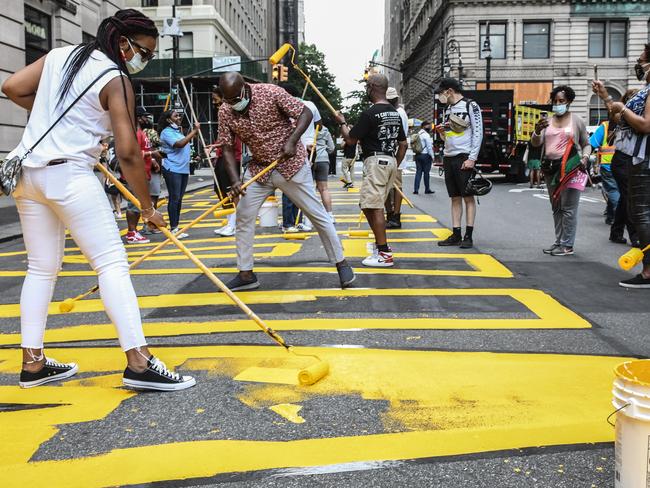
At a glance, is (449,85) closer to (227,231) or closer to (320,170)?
(320,170)

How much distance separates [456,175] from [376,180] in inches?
71.8

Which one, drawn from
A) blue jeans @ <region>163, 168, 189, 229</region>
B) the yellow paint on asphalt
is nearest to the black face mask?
the yellow paint on asphalt

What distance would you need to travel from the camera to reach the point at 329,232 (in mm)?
6410

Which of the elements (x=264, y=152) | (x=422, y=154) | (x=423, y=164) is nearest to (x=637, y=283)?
(x=264, y=152)

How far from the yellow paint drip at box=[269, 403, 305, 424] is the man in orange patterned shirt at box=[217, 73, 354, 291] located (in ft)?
9.79

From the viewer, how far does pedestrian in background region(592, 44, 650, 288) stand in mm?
6273

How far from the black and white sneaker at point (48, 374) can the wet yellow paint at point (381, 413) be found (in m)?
0.06

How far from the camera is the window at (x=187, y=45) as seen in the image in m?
49.6

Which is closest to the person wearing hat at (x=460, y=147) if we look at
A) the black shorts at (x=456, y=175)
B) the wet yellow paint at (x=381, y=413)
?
the black shorts at (x=456, y=175)

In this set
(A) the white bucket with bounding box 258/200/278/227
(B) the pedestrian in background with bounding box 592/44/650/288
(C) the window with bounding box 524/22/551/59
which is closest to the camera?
(B) the pedestrian in background with bounding box 592/44/650/288

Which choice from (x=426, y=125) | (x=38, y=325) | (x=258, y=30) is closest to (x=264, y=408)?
(x=38, y=325)

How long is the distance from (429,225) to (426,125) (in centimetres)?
950

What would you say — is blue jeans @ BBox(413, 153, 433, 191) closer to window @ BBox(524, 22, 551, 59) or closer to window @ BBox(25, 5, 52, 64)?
window @ BBox(25, 5, 52, 64)

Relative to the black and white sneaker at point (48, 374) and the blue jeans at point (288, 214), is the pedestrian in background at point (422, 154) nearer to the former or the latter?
the blue jeans at point (288, 214)
